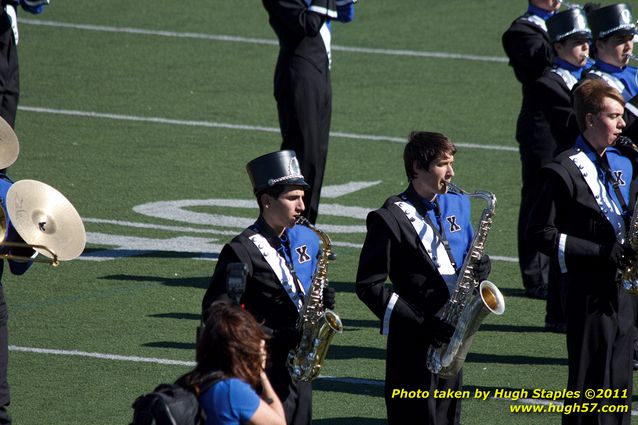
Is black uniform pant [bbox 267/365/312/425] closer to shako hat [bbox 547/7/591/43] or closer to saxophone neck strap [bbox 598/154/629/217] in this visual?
saxophone neck strap [bbox 598/154/629/217]

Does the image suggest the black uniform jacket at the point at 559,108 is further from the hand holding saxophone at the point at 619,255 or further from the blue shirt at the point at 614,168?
the hand holding saxophone at the point at 619,255

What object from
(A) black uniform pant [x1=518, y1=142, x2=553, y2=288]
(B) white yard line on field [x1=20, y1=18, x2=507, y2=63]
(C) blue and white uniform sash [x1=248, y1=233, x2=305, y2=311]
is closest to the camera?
(C) blue and white uniform sash [x1=248, y1=233, x2=305, y2=311]

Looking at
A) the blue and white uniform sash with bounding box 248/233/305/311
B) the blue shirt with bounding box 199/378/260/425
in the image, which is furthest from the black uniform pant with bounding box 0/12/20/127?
the blue shirt with bounding box 199/378/260/425

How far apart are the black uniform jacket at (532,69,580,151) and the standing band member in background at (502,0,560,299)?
1.59ft

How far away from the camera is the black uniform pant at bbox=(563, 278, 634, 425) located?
6.53 m

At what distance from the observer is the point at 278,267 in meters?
5.99

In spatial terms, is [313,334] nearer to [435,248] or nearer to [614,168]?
[435,248]

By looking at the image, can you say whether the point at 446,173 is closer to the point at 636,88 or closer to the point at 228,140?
the point at 636,88

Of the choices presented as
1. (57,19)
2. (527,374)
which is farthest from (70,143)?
(527,374)

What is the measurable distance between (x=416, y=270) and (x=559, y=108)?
3280 millimetres

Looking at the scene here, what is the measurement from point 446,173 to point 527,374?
96.2 inches

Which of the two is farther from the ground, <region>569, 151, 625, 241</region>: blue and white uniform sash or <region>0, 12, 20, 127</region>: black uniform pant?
<region>569, 151, 625, 241</region>: blue and white uniform sash

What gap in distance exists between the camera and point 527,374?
27.3ft

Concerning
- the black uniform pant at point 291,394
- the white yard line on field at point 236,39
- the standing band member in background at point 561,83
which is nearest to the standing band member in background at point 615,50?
the standing band member in background at point 561,83
